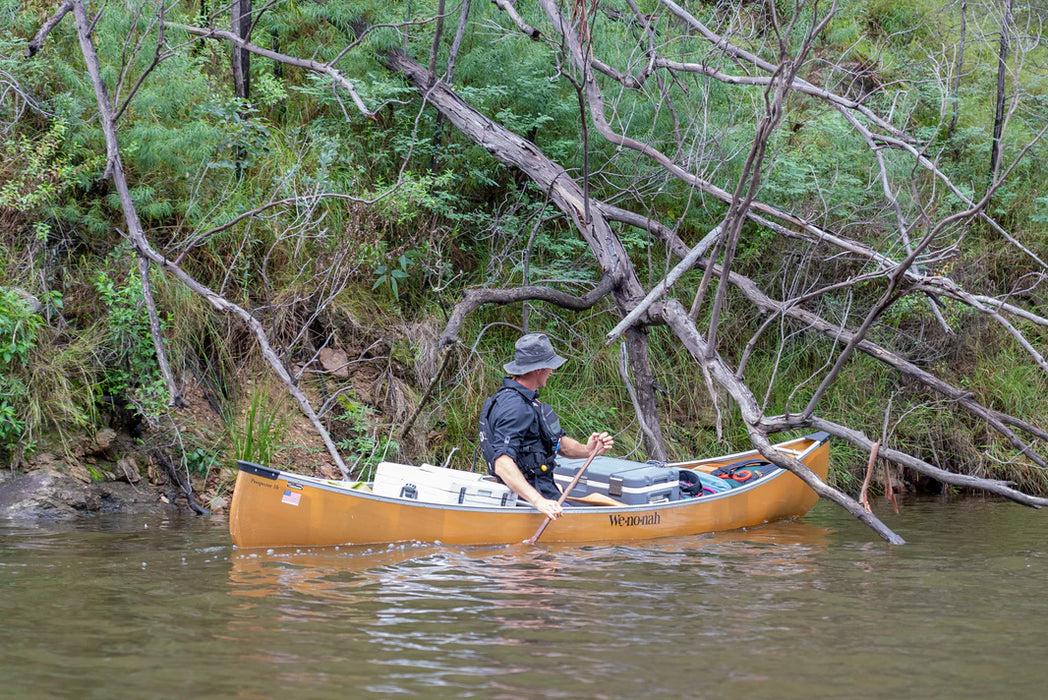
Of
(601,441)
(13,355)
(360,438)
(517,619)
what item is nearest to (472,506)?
(601,441)

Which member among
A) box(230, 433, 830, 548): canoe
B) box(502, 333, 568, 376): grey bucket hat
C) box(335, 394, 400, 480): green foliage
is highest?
box(502, 333, 568, 376): grey bucket hat

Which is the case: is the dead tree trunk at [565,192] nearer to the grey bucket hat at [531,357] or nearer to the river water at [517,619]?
the grey bucket hat at [531,357]

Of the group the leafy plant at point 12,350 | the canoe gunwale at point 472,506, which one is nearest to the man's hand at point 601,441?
the canoe gunwale at point 472,506

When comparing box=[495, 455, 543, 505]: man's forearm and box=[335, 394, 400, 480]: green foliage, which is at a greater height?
box=[335, 394, 400, 480]: green foliage

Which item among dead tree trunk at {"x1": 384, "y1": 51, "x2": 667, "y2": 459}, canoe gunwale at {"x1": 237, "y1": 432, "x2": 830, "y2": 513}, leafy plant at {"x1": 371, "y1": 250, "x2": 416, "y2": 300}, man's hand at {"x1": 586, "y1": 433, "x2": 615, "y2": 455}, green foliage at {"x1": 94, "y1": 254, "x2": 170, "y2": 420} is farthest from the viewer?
leafy plant at {"x1": 371, "y1": 250, "x2": 416, "y2": 300}

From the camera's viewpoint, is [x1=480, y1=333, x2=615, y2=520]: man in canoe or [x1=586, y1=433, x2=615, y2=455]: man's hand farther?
[x1=586, y1=433, x2=615, y2=455]: man's hand

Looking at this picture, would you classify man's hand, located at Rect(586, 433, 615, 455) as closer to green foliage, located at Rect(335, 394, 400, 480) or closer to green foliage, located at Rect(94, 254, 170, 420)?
green foliage, located at Rect(335, 394, 400, 480)

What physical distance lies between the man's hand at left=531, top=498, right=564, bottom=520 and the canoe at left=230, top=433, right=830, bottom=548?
6.1 inches

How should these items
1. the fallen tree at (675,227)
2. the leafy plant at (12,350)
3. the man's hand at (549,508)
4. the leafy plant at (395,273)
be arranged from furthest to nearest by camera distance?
the leafy plant at (395,273) < the leafy plant at (12,350) < the fallen tree at (675,227) < the man's hand at (549,508)

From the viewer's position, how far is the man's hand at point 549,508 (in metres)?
6.58

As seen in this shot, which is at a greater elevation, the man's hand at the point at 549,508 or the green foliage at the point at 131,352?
the green foliage at the point at 131,352

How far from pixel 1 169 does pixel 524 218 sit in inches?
195

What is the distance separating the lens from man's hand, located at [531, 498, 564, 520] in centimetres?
658

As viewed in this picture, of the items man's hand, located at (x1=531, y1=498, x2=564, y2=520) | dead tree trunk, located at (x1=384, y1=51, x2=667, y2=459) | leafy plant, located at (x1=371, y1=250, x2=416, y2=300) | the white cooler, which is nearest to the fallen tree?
dead tree trunk, located at (x1=384, y1=51, x2=667, y2=459)
